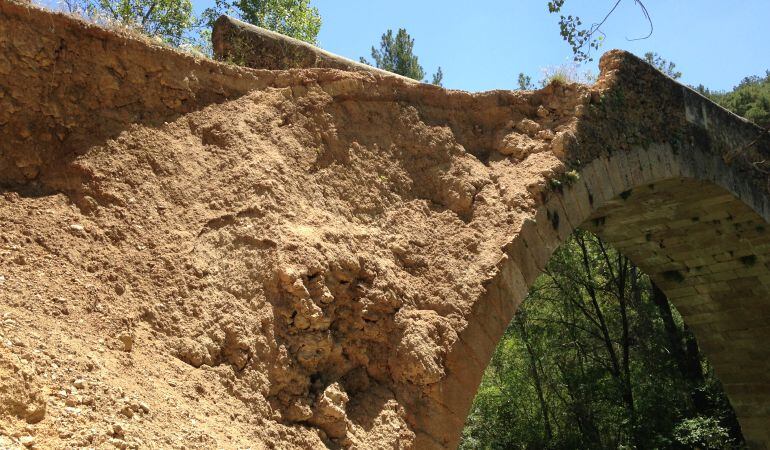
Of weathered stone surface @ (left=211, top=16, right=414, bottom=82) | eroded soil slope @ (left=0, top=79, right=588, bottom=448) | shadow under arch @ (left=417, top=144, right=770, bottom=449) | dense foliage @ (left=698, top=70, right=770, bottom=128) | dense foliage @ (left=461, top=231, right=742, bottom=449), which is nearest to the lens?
eroded soil slope @ (left=0, top=79, right=588, bottom=448)

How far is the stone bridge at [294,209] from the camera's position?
3.75m

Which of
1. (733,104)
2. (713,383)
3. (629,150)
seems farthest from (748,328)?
(733,104)

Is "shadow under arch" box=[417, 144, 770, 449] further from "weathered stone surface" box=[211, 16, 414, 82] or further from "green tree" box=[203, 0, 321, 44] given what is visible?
"green tree" box=[203, 0, 321, 44]

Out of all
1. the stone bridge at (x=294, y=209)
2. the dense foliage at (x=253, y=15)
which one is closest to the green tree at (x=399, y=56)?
the dense foliage at (x=253, y=15)

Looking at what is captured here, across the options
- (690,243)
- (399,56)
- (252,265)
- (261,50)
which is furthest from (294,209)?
(399,56)

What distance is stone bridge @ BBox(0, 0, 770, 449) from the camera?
375 centimetres

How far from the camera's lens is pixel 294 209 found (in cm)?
456

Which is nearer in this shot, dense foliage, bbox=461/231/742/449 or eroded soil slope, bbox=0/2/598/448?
eroded soil slope, bbox=0/2/598/448

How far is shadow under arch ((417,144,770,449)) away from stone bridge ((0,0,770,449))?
0.16ft

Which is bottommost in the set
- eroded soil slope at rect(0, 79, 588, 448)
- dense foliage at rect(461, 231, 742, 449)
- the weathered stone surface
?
eroded soil slope at rect(0, 79, 588, 448)

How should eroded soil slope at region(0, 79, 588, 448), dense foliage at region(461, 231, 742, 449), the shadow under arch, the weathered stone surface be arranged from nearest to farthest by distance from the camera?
1. eroded soil slope at region(0, 79, 588, 448)
2. the weathered stone surface
3. the shadow under arch
4. dense foliage at region(461, 231, 742, 449)

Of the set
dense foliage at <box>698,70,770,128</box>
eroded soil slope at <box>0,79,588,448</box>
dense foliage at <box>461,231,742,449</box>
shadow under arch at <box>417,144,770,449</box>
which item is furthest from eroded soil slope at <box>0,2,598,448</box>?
dense foliage at <box>698,70,770,128</box>

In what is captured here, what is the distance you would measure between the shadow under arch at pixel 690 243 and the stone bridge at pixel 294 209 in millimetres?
47

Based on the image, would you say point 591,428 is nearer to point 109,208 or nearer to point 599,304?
point 599,304
